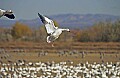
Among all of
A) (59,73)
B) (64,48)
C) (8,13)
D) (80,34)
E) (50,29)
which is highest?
(8,13)

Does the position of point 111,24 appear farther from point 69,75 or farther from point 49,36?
point 49,36

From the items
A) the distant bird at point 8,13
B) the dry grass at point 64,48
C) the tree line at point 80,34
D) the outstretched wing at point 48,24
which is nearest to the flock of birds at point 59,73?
the dry grass at point 64,48

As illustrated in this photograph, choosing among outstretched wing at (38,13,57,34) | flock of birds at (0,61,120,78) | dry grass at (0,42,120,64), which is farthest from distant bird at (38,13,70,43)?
dry grass at (0,42,120,64)

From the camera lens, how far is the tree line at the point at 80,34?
146 ft

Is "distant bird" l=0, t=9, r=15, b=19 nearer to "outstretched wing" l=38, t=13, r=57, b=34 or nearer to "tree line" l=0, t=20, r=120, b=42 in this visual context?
"outstretched wing" l=38, t=13, r=57, b=34

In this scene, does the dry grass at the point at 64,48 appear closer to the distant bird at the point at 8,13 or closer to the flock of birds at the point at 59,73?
the flock of birds at the point at 59,73

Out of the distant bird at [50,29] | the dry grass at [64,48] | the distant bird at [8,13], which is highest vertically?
the distant bird at [8,13]

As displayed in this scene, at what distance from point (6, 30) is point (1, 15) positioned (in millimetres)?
51039

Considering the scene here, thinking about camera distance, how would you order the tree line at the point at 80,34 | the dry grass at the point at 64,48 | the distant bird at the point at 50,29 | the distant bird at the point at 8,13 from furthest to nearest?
the tree line at the point at 80,34 → the dry grass at the point at 64,48 → the distant bird at the point at 50,29 → the distant bird at the point at 8,13

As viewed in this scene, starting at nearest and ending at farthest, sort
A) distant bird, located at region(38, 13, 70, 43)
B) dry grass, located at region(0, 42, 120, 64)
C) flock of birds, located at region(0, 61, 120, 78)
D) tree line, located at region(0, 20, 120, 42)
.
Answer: distant bird, located at region(38, 13, 70, 43)
flock of birds, located at region(0, 61, 120, 78)
dry grass, located at region(0, 42, 120, 64)
tree line, located at region(0, 20, 120, 42)

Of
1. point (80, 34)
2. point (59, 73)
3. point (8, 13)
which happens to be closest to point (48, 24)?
point (8, 13)

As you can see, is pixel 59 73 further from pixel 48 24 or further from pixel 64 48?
pixel 64 48

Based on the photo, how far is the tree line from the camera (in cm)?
4459

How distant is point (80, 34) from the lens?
51.8 m
